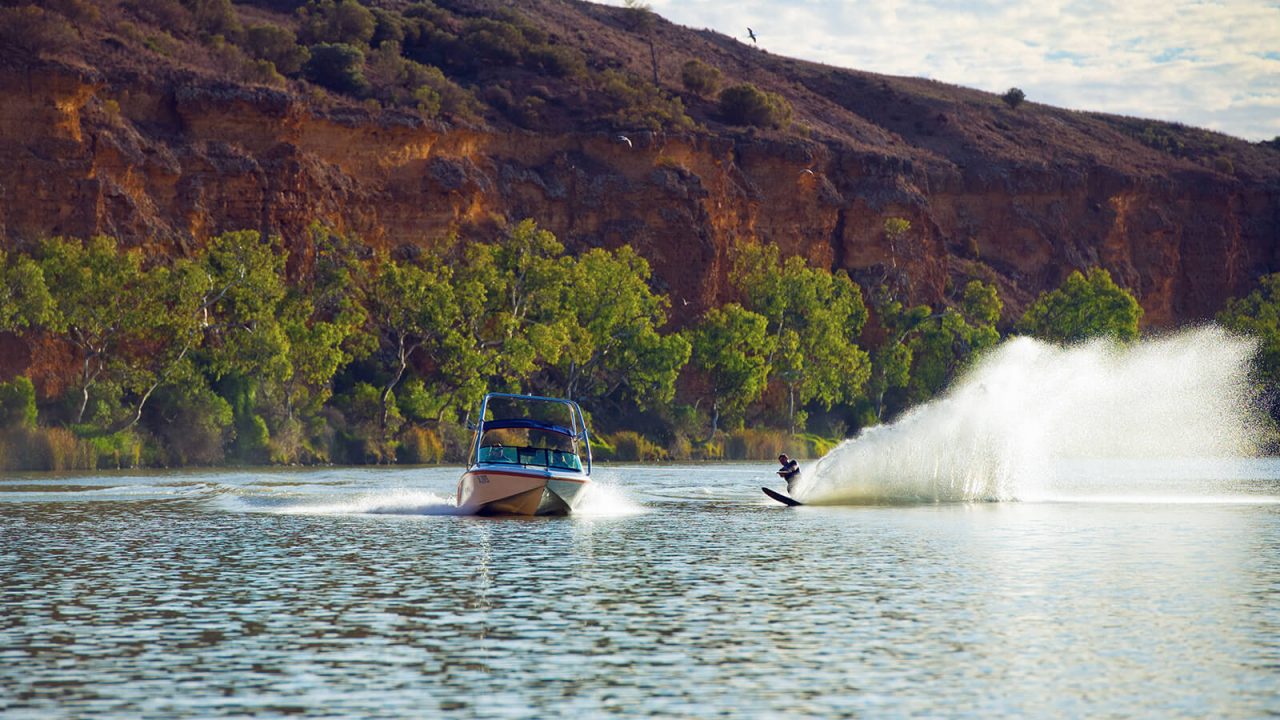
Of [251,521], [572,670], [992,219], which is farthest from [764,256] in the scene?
[572,670]

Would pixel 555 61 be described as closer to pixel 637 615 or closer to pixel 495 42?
pixel 495 42

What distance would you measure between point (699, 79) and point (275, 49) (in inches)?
1338

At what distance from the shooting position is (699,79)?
125375mm

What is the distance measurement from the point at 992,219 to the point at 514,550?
100 m

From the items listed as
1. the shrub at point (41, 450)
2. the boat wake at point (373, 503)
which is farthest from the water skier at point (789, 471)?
the shrub at point (41, 450)

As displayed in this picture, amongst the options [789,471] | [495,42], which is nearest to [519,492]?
[789,471]

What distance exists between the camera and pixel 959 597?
25.7 metres

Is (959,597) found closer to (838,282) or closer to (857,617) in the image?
(857,617)

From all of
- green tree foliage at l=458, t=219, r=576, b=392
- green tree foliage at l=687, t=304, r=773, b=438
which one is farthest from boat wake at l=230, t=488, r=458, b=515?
green tree foliage at l=687, t=304, r=773, b=438

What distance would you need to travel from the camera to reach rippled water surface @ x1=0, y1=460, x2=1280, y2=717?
1714 cm

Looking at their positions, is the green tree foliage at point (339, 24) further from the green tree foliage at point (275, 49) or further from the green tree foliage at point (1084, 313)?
the green tree foliage at point (1084, 313)

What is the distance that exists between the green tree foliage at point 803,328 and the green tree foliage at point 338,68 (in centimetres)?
2663

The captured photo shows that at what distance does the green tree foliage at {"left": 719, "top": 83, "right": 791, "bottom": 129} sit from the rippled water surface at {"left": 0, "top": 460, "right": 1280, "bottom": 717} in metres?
78.6

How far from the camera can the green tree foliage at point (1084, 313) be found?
116 meters
